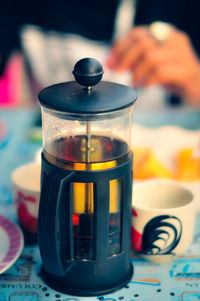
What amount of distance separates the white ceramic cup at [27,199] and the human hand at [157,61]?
70cm

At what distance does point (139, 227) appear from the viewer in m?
0.60

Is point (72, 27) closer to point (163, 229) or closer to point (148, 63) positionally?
point (148, 63)

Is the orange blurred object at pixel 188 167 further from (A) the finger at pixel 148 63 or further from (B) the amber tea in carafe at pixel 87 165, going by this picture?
(A) the finger at pixel 148 63

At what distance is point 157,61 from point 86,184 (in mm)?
912

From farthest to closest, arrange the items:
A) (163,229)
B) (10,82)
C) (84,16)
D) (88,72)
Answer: (84,16)
(10,82)
(163,229)
(88,72)

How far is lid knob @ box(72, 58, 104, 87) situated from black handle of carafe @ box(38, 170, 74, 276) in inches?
4.2

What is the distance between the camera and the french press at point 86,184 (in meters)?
0.49

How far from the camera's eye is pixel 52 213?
488mm

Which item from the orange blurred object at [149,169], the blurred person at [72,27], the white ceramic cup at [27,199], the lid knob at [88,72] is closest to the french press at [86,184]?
the lid knob at [88,72]

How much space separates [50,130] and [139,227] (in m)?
0.19

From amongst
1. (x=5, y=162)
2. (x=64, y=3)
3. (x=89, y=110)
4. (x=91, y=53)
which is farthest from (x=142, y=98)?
(x=89, y=110)

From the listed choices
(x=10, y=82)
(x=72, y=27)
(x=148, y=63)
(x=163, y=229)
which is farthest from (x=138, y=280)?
(x=72, y=27)

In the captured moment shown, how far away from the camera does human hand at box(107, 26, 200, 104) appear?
1326mm

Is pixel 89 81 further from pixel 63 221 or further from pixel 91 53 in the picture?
pixel 91 53
